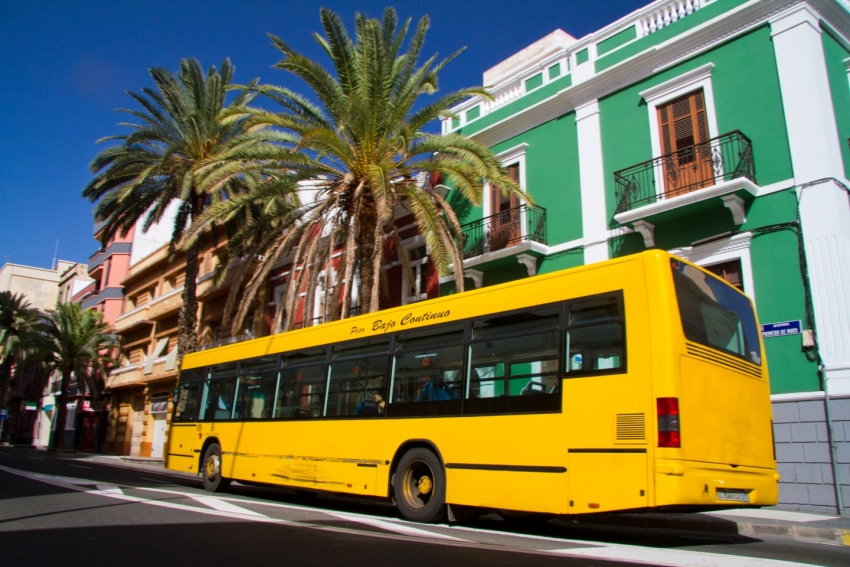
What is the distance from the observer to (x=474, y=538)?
24.0 ft

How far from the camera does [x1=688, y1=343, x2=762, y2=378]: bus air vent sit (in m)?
6.97

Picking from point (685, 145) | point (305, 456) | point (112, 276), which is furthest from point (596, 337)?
point (112, 276)

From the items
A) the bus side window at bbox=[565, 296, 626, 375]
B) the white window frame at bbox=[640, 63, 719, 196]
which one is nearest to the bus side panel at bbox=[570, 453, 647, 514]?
the bus side window at bbox=[565, 296, 626, 375]

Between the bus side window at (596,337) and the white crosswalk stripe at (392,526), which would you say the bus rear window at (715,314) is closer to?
the bus side window at (596,337)

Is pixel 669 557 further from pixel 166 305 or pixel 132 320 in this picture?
pixel 132 320

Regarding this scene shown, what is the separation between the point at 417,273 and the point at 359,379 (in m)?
10.9

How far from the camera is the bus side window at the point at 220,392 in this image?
13531 millimetres

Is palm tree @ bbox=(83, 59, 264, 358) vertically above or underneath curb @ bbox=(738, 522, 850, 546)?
above

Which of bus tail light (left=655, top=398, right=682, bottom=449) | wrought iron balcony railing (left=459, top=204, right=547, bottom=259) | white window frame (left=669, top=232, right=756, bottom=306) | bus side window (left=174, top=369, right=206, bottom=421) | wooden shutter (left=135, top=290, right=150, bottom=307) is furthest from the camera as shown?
wooden shutter (left=135, top=290, right=150, bottom=307)

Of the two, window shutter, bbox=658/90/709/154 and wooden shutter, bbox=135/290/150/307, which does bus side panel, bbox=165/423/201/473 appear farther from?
wooden shutter, bbox=135/290/150/307

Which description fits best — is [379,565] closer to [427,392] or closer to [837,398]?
[427,392]

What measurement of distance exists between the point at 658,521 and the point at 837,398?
4.42 m

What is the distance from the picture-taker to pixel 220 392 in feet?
45.6

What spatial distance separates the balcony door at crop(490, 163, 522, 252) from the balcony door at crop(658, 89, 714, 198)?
13.2 feet
